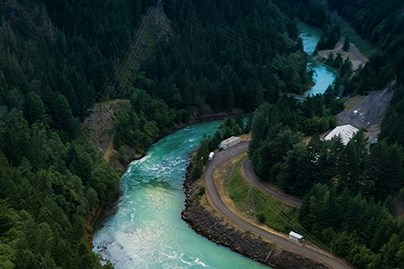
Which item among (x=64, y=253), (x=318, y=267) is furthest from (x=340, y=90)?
(x=64, y=253)

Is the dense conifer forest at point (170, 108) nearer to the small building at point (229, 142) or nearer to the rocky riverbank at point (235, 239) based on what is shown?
the small building at point (229, 142)

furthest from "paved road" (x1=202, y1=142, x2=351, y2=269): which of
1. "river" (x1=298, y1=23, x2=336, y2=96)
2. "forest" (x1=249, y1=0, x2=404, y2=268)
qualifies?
"river" (x1=298, y1=23, x2=336, y2=96)

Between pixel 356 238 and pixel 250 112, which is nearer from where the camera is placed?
pixel 356 238

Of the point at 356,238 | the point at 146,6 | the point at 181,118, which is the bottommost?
the point at 181,118

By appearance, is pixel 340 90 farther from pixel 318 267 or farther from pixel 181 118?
pixel 318 267

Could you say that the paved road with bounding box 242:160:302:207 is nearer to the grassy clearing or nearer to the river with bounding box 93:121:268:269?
the grassy clearing

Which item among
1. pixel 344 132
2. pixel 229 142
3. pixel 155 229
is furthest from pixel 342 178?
pixel 155 229
